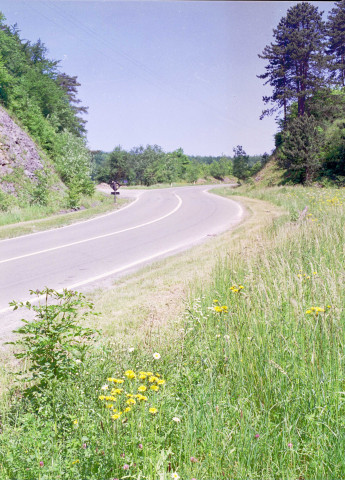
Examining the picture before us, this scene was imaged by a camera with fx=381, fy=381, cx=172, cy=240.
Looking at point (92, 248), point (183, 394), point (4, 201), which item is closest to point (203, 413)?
point (183, 394)

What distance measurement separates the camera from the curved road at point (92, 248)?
7.21m

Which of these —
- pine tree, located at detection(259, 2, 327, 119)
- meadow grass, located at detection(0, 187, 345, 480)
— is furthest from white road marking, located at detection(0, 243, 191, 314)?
pine tree, located at detection(259, 2, 327, 119)

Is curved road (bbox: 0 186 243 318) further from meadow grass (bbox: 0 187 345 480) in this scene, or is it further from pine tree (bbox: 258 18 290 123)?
pine tree (bbox: 258 18 290 123)

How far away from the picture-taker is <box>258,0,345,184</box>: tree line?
2942 centimetres

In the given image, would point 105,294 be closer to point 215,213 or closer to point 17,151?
point 215,213

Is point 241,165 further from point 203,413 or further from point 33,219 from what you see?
point 203,413

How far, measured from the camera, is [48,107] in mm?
32188

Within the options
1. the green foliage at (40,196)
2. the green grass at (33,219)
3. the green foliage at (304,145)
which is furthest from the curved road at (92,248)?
the green foliage at (304,145)

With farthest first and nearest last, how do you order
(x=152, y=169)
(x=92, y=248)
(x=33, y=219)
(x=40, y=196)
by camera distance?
(x=152, y=169)
(x=40, y=196)
(x=33, y=219)
(x=92, y=248)

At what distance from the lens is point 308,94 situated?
37.6 metres

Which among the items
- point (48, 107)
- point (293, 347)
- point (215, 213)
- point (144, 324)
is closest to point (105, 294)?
point (144, 324)

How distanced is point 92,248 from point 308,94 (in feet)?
114

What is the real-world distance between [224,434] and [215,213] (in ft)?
53.8

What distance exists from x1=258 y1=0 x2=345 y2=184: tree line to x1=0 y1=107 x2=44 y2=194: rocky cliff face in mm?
18548
